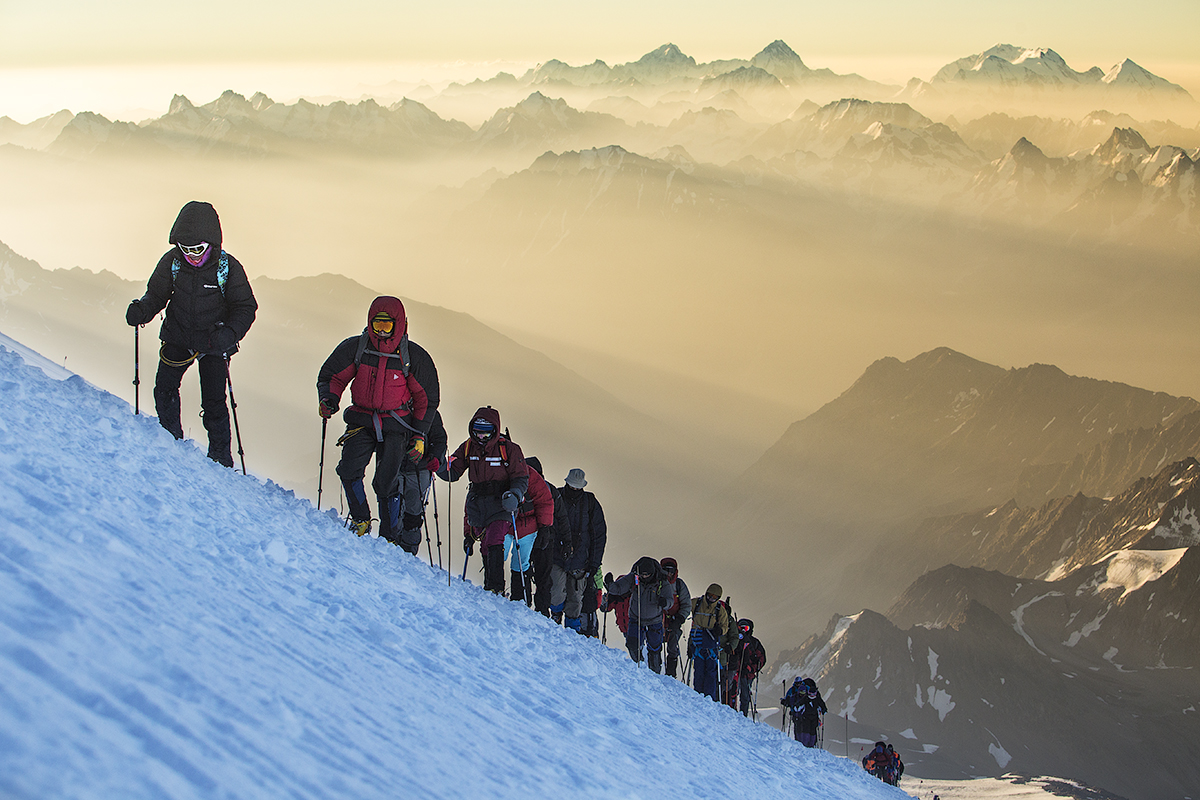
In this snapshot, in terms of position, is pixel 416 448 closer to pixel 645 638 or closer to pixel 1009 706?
pixel 645 638

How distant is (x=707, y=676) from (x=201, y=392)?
1157cm

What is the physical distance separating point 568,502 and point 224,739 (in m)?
9.98

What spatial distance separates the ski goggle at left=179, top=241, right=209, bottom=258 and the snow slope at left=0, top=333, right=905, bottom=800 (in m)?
1.82

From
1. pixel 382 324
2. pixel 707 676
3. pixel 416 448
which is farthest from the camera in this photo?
pixel 707 676

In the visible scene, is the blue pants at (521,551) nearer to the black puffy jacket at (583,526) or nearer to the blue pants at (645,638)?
the black puffy jacket at (583,526)

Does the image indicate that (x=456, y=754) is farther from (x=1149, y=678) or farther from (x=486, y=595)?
(x=1149, y=678)

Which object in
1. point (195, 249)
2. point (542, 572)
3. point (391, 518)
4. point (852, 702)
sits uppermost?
point (195, 249)

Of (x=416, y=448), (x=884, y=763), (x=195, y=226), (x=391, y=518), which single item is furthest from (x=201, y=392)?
(x=884, y=763)

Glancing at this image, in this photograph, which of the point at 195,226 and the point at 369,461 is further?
the point at 369,461

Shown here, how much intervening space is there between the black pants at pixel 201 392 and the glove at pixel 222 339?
15cm

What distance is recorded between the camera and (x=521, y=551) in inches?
461

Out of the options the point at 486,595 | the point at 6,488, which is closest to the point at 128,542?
the point at 6,488

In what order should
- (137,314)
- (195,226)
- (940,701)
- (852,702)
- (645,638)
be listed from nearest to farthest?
(195,226)
(137,314)
(645,638)
(940,701)
(852,702)

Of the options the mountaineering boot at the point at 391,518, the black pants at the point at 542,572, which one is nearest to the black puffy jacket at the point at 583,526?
the black pants at the point at 542,572
